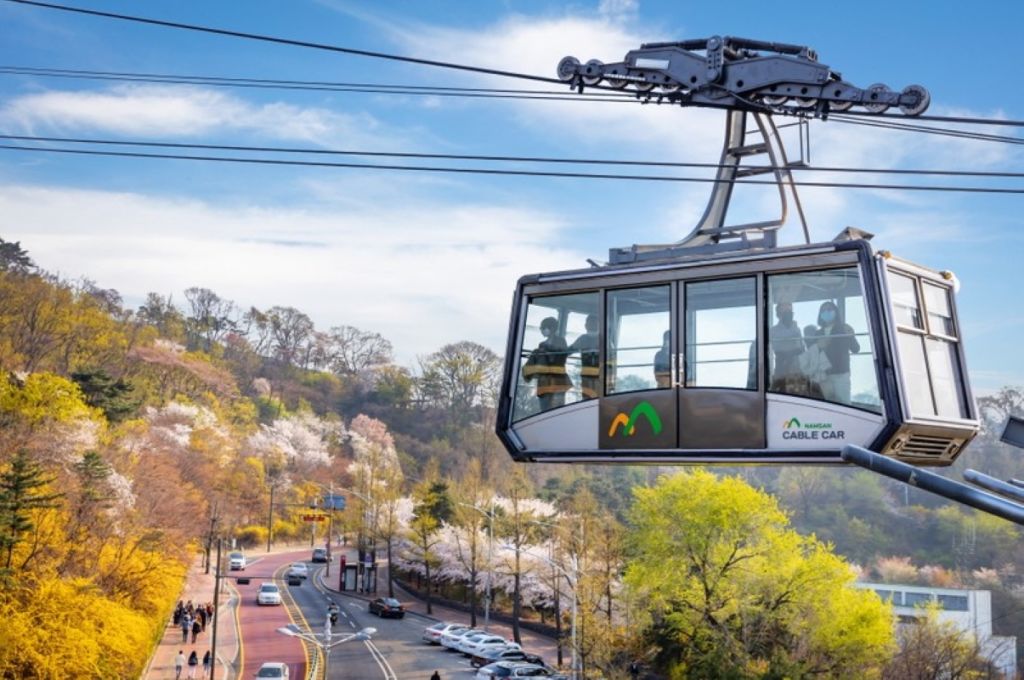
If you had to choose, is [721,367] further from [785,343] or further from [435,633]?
[435,633]

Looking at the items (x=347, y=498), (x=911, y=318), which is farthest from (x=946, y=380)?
(x=347, y=498)

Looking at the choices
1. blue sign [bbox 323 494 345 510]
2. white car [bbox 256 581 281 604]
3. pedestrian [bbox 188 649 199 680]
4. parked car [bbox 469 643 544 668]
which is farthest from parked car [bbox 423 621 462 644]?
blue sign [bbox 323 494 345 510]

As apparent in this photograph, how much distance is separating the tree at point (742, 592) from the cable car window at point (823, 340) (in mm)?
23561

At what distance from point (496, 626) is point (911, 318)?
148 ft

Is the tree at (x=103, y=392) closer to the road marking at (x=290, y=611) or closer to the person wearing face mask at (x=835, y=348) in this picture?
the road marking at (x=290, y=611)

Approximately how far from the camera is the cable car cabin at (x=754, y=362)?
376 inches

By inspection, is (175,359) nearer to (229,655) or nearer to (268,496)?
(268,496)

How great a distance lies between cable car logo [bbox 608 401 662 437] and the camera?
1070 centimetres

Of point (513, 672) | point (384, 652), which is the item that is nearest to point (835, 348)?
point (513, 672)

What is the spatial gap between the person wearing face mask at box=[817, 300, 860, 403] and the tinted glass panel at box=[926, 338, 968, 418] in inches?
31.7

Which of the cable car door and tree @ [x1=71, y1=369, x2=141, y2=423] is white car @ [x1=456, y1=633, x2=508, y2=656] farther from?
the cable car door

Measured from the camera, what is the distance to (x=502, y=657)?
3991 centimetres

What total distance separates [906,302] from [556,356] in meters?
3.58

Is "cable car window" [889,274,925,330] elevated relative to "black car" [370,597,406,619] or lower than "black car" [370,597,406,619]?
elevated
